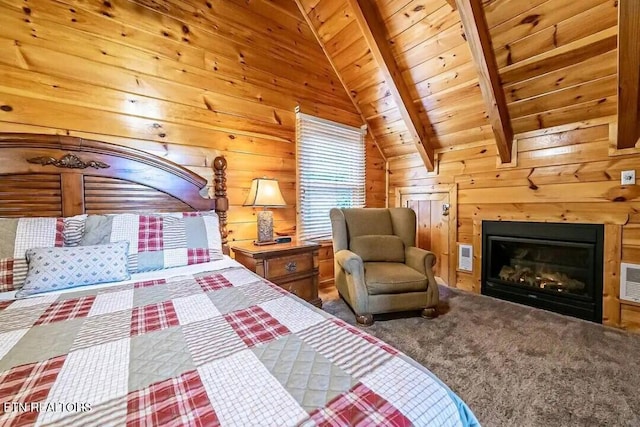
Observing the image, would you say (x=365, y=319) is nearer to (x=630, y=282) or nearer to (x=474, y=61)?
(x=630, y=282)

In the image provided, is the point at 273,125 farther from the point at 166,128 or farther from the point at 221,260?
the point at 221,260

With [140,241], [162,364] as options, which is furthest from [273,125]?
[162,364]

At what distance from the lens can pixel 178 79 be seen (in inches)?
91.2

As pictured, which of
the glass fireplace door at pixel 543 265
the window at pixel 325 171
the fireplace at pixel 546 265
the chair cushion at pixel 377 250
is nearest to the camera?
the fireplace at pixel 546 265

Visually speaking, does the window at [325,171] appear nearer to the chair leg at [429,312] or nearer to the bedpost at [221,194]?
the bedpost at [221,194]

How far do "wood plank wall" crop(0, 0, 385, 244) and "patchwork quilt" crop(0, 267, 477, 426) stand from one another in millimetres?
1503

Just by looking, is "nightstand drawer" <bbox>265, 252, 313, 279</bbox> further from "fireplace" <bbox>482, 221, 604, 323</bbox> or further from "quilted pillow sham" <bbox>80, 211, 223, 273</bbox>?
"fireplace" <bbox>482, 221, 604, 323</bbox>

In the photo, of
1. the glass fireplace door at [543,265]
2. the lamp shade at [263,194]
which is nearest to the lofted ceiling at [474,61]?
the glass fireplace door at [543,265]

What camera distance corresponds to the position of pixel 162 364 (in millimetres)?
725

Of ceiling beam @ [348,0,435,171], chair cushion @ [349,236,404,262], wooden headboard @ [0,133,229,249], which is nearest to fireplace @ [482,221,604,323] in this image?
chair cushion @ [349,236,404,262]

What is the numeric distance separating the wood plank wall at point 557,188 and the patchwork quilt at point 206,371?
2656 mm

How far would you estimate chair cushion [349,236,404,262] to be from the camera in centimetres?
275

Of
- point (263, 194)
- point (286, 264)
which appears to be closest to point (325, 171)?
point (263, 194)

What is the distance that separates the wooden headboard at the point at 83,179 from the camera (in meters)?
1.67
